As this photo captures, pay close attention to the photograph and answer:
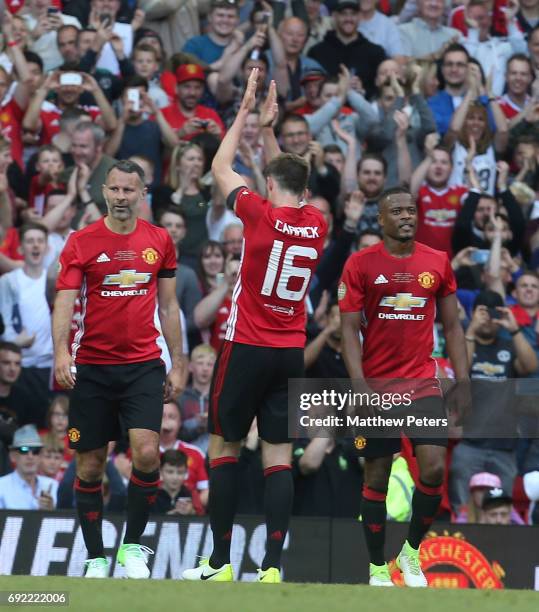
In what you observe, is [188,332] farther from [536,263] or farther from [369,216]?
[536,263]

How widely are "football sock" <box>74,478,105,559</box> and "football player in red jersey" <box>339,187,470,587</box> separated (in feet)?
5.49

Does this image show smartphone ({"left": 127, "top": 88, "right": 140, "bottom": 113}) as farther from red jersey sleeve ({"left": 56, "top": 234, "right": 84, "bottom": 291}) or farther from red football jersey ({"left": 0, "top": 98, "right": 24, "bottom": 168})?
red jersey sleeve ({"left": 56, "top": 234, "right": 84, "bottom": 291})

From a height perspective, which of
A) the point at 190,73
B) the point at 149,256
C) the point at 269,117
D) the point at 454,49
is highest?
the point at 269,117

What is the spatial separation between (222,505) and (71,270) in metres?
1.70

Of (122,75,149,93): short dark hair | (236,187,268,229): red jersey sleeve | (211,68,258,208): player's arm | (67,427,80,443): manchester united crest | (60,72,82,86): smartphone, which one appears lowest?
(122,75,149,93): short dark hair

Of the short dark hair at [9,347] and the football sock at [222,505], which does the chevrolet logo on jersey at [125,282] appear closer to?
the football sock at [222,505]

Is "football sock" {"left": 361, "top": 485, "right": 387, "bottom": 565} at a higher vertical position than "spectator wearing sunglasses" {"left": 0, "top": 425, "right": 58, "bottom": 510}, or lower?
higher

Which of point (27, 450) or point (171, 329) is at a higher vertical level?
point (171, 329)

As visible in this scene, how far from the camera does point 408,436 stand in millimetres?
9539

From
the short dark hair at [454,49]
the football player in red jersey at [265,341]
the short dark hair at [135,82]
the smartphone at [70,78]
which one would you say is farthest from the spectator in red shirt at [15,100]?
the football player in red jersey at [265,341]

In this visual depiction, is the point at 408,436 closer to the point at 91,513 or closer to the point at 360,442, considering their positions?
the point at 360,442

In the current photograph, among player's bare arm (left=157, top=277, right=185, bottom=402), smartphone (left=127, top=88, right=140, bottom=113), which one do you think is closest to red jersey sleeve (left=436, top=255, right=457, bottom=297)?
player's bare arm (left=157, top=277, right=185, bottom=402)

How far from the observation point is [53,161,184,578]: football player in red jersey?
923cm

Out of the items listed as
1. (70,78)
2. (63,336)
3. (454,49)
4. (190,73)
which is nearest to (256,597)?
(63,336)
